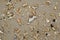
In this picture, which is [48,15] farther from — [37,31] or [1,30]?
[1,30]

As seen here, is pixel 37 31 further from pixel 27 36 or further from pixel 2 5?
pixel 2 5

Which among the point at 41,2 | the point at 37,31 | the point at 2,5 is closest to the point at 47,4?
the point at 41,2

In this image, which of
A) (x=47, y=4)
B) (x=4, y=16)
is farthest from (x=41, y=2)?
(x=4, y=16)

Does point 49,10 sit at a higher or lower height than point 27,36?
higher

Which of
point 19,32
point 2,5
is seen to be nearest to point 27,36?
point 19,32

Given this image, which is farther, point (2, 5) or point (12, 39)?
point (2, 5)

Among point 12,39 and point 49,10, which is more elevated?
point 49,10

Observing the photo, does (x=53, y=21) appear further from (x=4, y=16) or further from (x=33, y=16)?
(x=4, y=16)
